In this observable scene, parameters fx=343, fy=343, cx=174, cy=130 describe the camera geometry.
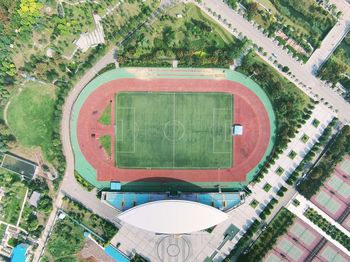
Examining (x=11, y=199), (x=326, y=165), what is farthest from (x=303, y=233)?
(x=11, y=199)

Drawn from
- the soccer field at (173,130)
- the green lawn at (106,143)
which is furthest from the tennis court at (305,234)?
the green lawn at (106,143)

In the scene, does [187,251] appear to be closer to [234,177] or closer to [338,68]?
[234,177]

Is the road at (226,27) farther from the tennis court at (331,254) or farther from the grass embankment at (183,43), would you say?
the tennis court at (331,254)

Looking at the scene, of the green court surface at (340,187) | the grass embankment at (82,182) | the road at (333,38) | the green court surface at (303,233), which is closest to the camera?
the grass embankment at (82,182)

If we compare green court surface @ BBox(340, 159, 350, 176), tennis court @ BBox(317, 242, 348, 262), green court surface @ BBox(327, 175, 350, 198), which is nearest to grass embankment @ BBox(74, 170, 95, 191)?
tennis court @ BBox(317, 242, 348, 262)

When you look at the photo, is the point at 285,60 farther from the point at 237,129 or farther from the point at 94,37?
the point at 94,37

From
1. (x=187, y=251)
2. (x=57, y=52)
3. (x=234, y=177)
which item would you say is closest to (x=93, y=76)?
(x=57, y=52)
